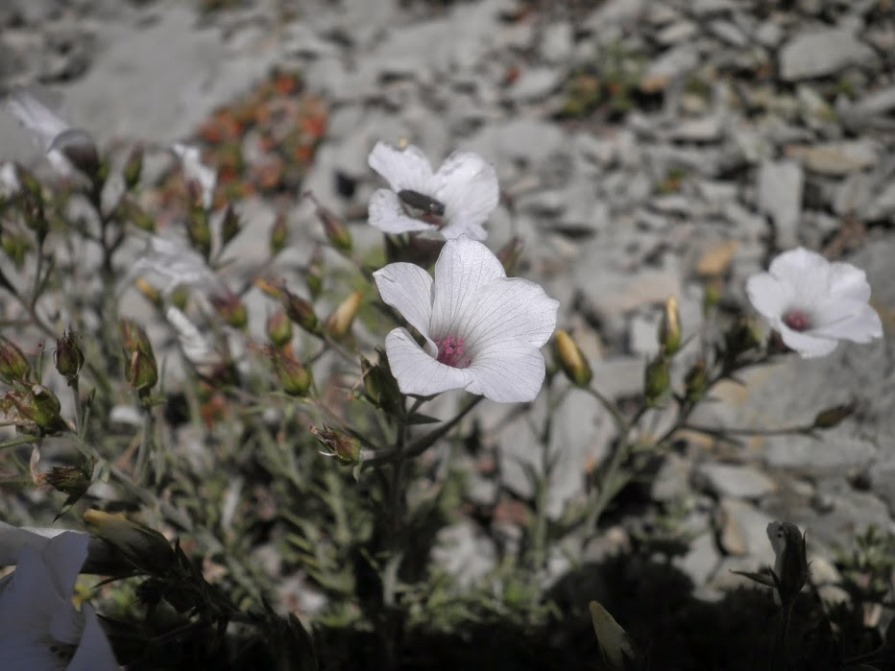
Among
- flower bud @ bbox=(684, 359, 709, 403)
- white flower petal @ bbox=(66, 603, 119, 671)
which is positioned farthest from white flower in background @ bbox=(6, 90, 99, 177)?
flower bud @ bbox=(684, 359, 709, 403)

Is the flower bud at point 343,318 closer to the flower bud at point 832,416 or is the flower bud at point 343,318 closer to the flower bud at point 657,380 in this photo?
the flower bud at point 657,380

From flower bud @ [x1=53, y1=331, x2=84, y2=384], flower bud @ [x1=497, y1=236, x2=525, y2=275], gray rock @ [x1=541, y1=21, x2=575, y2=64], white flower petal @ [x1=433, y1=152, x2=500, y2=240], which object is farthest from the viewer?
gray rock @ [x1=541, y1=21, x2=575, y2=64]

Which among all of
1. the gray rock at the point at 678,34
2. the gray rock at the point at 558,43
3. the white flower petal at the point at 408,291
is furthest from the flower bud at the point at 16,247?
the gray rock at the point at 678,34

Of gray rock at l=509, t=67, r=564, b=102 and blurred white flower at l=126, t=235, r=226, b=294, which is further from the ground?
blurred white flower at l=126, t=235, r=226, b=294

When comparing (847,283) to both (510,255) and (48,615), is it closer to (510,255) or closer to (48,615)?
(510,255)

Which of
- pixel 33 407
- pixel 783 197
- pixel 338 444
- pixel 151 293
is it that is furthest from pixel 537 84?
pixel 33 407

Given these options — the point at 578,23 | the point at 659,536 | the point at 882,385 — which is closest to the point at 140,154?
the point at 659,536

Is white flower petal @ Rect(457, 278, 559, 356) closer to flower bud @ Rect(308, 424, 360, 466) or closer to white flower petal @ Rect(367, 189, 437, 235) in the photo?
white flower petal @ Rect(367, 189, 437, 235)
